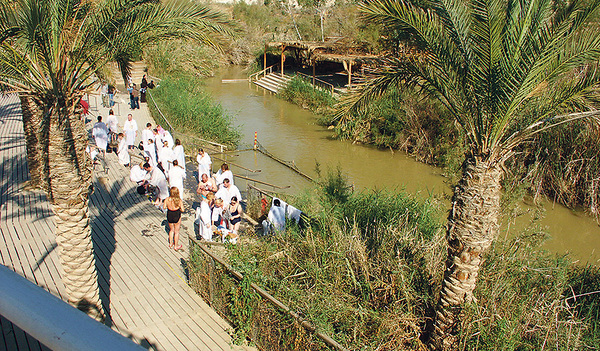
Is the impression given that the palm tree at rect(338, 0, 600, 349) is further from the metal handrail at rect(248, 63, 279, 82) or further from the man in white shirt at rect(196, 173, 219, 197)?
the metal handrail at rect(248, 63, 279, 82)

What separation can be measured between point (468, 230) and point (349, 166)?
548 inches

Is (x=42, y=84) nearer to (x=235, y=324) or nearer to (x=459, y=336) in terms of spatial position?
(x=235, y=324)

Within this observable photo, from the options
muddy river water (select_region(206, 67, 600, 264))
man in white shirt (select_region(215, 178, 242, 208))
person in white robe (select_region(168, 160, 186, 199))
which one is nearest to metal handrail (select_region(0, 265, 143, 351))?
man in white shirt (select_region(215, 178, 242, 208))

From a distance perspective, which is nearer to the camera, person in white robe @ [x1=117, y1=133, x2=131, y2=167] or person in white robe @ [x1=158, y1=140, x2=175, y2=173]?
person in white robe @ [x1=158, y1=140, x2=175, y2=173]

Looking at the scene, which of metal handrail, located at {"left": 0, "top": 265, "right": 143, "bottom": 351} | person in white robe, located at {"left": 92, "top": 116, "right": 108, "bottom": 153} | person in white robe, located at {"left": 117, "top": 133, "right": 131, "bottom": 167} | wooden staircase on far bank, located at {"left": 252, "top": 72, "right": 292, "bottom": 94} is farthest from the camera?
wooden staircase on far bank, located at {"left": 252, "top": 72, "right": 292, "bottom": 94}

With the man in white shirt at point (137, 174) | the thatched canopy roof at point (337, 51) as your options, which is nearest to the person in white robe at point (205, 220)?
the man in white shirt at point (137, 174)

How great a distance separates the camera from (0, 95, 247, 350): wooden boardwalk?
21.9 feet

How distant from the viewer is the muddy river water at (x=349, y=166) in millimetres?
13060

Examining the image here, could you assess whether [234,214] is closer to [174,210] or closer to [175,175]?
[174,210]

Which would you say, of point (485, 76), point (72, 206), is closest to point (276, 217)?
point (72, 206)

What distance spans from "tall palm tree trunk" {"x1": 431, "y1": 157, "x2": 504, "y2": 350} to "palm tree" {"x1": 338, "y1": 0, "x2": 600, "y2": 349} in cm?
1

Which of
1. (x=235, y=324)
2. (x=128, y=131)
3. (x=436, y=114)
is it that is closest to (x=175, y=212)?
(x=235, y=324)

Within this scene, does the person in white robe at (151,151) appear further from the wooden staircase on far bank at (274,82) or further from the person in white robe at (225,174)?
the wooden staircase on far bank at (274,82)

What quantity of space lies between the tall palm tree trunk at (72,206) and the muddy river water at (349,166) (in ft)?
22.7
